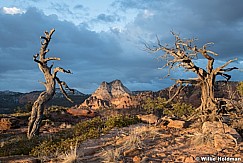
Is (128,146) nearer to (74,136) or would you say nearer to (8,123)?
(74,136)

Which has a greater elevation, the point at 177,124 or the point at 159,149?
the point at 177,124

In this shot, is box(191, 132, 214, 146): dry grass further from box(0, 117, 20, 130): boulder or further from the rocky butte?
the rocky butte

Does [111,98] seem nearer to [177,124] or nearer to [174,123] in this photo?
[174,123]

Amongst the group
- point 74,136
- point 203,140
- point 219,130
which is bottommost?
point 74,136

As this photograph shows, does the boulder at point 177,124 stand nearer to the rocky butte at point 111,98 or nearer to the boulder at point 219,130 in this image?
the boulder at point 219,130

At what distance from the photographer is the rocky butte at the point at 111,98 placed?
1773 inches

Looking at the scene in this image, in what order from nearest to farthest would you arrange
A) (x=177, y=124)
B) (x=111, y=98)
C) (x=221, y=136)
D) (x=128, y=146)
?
(x=128, y=146) < (x=221, y=136) < (x=177, y=124) < (x=111, y=98)

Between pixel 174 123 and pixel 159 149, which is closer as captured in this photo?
pixel 159 149

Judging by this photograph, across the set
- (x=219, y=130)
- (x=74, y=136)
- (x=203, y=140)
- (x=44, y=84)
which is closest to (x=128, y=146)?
(x=203, y=140)

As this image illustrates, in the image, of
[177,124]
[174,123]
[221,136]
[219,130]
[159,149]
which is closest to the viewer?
[159,149]

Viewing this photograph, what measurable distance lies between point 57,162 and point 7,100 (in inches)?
3198

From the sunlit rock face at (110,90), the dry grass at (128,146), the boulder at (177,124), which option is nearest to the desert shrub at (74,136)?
the dry grass at (128,146)

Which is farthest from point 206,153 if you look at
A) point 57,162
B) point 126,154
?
point 57,162

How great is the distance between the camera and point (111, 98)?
166 ft
